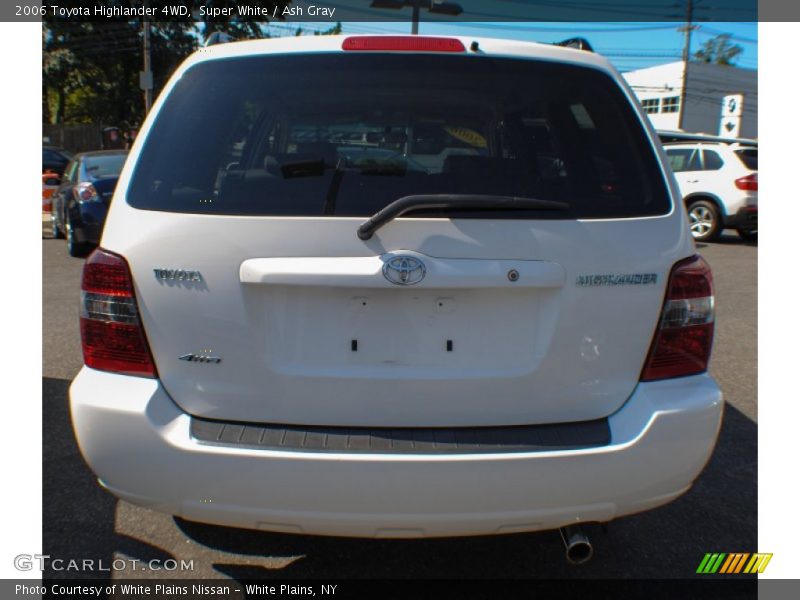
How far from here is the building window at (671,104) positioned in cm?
5075

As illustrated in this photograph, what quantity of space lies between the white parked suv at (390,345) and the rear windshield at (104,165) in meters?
9.41

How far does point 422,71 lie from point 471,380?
1.00 meters

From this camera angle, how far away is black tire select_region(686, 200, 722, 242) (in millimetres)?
13719

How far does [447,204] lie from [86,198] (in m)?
9.46

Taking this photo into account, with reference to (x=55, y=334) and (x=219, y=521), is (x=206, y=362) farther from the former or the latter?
(x=55, y=334)

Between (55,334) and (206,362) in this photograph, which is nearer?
(206,362)

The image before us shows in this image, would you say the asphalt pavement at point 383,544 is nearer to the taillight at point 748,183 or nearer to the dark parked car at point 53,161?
the taillight at point 748,183

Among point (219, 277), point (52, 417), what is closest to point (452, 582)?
point (219, 277)

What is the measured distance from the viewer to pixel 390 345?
2.12m

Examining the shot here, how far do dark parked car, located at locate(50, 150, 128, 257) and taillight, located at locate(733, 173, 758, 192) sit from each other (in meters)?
10.6

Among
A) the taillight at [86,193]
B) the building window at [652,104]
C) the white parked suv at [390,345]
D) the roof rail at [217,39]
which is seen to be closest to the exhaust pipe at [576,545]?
the white parked suv at [390,345]

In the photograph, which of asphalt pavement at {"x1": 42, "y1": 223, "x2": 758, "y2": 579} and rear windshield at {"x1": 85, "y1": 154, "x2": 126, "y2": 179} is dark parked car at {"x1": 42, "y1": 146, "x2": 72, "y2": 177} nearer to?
rear windshield at {"x1": 85, "y1": 154, "x2": 126, "y2": 179}

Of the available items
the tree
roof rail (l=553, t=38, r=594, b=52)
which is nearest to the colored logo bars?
roof rail (l=553, t=38, r=594, b=52)

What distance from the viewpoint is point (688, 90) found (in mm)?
53188
